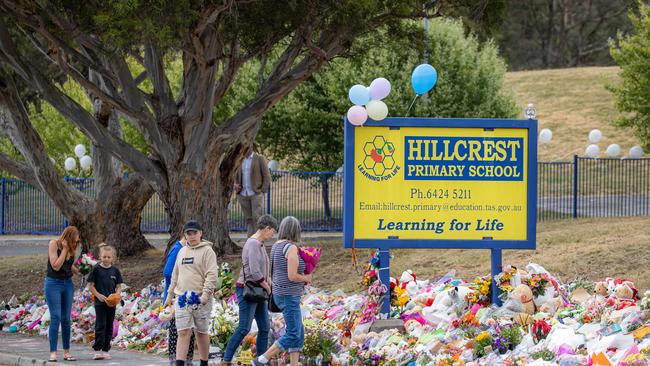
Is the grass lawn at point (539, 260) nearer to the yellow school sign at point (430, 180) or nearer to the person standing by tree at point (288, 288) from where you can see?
the yellow school sign at point (430, 180)

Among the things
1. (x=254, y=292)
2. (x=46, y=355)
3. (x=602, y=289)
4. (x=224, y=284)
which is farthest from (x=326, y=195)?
(x=254, y=292)

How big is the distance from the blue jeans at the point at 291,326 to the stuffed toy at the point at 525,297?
2.48 meters

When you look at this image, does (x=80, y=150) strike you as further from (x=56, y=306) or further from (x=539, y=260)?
(x=56, y=306)

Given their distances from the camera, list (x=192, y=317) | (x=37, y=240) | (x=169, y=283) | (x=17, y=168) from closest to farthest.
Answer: (x=192, y=317)
(x=169, y=283)
(x=17, y=168)
(x=37, y=240)

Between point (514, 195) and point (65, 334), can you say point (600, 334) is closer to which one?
point (514, 195)

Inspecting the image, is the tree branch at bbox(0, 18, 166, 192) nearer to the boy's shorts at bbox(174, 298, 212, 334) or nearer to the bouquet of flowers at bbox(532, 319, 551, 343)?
the boy's shorts at bbox(174, 298, 212, 334)

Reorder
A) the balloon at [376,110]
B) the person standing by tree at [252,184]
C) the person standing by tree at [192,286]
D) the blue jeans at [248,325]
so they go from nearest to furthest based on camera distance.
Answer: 1. the person standing by tree at [192,286]
2. the blue jeans at [248,325]
3. the balloon at [376,110]
4. the person standing by tree at [252,184]

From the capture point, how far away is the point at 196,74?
19.6 meters

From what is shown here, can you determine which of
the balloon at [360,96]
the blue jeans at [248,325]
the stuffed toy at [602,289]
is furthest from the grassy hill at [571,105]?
the blue jeans at [248,325]

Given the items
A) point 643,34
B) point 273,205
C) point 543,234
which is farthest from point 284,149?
point 543,234

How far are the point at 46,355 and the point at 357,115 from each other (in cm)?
481

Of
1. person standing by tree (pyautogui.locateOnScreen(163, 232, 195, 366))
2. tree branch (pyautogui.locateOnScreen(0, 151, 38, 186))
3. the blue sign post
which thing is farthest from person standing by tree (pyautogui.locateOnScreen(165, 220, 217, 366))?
tree branch (pyautogui.locateOnScreen(0, 151, 38, 186))

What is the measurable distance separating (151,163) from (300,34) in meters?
3.64

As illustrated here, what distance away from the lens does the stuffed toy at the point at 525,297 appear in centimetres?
1137
